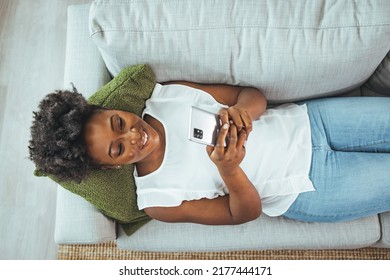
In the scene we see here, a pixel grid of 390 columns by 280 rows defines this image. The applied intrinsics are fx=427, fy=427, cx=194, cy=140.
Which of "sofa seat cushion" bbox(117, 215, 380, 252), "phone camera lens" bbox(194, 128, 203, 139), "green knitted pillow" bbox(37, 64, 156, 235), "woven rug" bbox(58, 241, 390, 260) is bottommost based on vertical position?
"woven rug" bbox(58, 241, 390, 260)

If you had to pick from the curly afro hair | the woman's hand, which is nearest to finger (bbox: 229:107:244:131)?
the woman's hand

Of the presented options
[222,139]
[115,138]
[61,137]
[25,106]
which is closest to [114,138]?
[115,138]

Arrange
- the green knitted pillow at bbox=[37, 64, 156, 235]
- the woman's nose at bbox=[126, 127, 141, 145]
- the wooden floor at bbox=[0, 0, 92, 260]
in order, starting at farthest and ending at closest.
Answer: the wooden floor at bbox=[0, 0, 92, 260] < the green knitted pillow at bbox=[37, 64, 156, 235] < the woman's nose at bbox=[126, 127, 141, 145]

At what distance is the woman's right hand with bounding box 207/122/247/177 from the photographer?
2.90ft

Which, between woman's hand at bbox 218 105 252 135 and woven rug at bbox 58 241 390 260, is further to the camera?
woven rug at bbox 58 241 390 260

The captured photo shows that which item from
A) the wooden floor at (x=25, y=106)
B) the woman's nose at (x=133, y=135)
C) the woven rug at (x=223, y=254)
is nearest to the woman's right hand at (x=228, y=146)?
the woman's nose at (x=133, y=135)

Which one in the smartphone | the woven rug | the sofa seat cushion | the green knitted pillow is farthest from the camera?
the woven rug

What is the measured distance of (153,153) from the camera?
42.8 inches

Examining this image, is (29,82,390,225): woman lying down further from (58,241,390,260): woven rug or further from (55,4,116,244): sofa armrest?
(58,241,390,260): woven rug

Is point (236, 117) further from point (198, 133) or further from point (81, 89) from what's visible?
point (81, 89)

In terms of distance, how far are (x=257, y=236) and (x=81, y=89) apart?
0.64m

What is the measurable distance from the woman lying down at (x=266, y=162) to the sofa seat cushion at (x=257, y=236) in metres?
0.05

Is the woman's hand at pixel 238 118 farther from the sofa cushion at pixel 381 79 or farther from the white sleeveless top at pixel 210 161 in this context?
the sofa cushion at pixel 381 79
